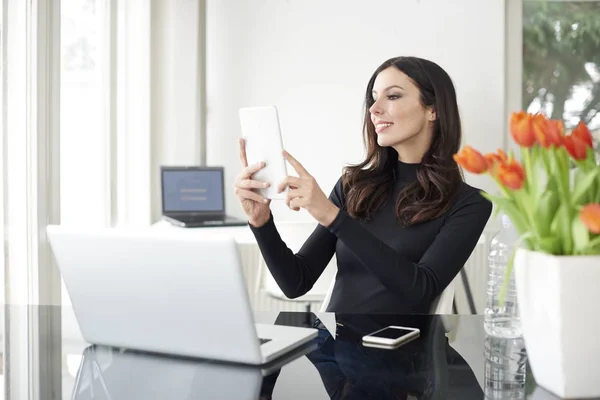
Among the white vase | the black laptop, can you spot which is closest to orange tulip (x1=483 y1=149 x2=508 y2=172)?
the white vase

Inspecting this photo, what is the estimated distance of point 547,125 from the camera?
0.98 meters

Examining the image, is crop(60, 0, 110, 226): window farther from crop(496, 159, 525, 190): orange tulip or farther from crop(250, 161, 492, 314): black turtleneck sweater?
crop(496, 159, 525, 190): orange tulip

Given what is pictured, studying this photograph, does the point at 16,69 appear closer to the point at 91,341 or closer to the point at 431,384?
the point at 91,341

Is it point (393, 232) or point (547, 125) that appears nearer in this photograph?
point (547, 125)

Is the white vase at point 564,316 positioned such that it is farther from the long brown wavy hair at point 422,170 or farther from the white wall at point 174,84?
the white wall at point 174,84

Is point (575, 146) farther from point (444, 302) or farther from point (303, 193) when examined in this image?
point (444, 302)

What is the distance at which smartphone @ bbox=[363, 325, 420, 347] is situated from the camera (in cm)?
133

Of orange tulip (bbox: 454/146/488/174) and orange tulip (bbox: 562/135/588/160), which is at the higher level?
orange tulip (bbox: 562/135/588/160)

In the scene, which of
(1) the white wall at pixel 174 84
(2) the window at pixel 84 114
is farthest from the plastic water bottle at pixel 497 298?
(1) the white wall at pixel 174 84

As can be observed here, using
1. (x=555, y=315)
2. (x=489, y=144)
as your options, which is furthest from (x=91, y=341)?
(x=489, y=144)

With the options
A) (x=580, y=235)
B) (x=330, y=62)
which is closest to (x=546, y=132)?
(x=580, y=235)

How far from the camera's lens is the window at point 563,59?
4121 mm

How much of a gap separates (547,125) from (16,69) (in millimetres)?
1817

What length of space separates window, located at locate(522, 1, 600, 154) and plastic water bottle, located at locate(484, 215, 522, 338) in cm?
276
